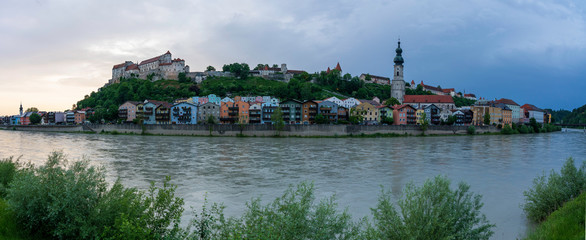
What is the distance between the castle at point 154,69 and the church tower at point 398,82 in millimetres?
63319

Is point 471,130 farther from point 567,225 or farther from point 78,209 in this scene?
point 78,209

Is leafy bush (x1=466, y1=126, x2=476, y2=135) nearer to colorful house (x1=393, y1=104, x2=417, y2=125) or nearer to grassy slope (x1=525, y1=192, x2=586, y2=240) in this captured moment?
colorful house (x1=393, y1=104, x2=417, y2=125)

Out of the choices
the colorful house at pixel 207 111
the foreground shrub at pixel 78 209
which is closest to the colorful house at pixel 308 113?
the colorful house at pixel 207 111

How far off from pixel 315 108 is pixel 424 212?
2524 inches

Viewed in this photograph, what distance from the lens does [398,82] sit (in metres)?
113

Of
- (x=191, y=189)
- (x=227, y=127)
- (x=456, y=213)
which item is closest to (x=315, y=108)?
(x=227, y=127)

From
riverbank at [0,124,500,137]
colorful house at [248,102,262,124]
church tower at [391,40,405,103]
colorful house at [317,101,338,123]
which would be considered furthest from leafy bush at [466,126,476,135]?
church tower at [391,40,405,103]

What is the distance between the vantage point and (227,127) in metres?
58.2

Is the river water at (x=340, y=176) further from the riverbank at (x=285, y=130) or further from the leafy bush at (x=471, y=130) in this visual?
the leafy bush at (x=471, y=130)

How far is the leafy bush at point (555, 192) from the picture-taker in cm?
1095

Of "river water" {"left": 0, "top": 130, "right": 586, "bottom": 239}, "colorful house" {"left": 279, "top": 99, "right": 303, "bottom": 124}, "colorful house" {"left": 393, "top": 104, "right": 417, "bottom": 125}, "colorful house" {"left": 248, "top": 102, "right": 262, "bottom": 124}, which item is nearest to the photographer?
"river water" {"left": 0, "top": 130, "right": 586, "bottom": 239}

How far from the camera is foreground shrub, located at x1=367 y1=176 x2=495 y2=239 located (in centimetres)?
730

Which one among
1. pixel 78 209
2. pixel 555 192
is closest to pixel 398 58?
pixel 555 192

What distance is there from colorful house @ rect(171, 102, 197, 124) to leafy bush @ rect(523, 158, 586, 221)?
226 feet
